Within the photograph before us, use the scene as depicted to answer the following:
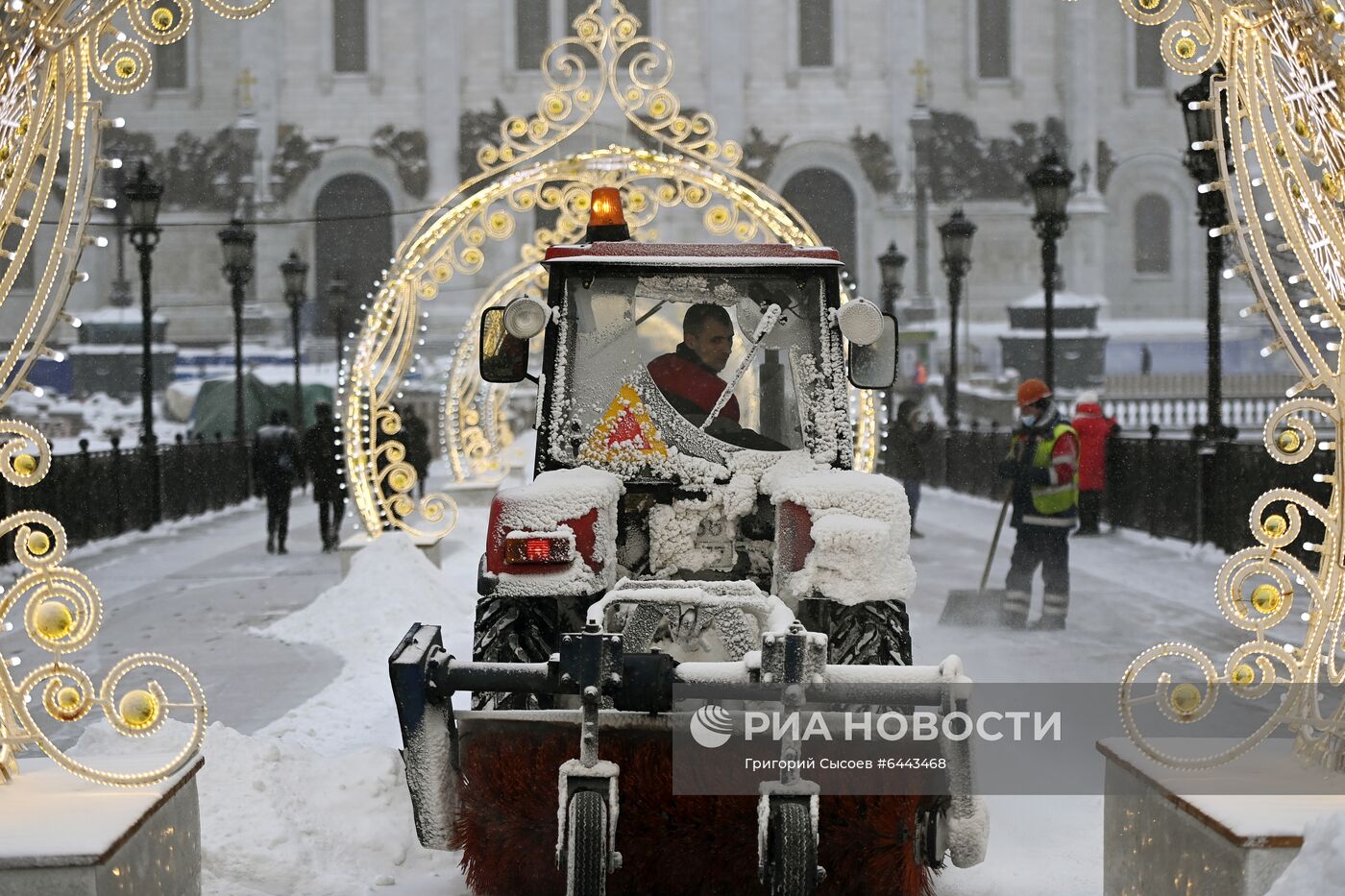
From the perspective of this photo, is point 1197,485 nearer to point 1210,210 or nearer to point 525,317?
point 1210,210

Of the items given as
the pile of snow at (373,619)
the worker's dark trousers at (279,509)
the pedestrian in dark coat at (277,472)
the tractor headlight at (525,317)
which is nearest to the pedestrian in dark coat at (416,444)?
the pedestrian in dark coat at (277,472)

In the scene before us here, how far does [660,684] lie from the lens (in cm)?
435

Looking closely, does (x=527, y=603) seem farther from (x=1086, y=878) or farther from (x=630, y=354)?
(x=1086, y=878)

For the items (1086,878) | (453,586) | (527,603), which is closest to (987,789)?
(1086,878)

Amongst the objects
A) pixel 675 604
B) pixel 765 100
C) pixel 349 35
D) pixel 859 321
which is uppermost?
pixel 349 35

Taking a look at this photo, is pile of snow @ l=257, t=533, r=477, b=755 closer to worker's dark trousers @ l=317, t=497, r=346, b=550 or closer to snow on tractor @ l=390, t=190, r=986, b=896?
snow on tractor @ l=390, t=190, r=986, b=896

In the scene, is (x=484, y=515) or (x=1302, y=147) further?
(x=484, y=515)

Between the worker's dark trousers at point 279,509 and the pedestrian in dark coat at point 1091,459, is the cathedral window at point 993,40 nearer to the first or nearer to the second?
the pedestrian in dark coat at point 1091,459

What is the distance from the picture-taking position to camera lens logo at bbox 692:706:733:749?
461 centimetres

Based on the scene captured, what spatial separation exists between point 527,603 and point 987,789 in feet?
7.99

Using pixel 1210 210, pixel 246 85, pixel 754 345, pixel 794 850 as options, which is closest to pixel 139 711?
pixel 794 850

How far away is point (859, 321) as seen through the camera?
5848 mm

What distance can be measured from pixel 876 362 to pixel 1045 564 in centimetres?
491

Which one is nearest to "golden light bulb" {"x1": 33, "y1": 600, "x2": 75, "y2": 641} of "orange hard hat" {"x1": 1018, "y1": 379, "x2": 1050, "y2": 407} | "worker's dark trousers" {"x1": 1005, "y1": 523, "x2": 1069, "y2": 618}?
"orange hard hat" {"x1": 1018, "y1": 379, "x2": 1050, "y2": 407}
